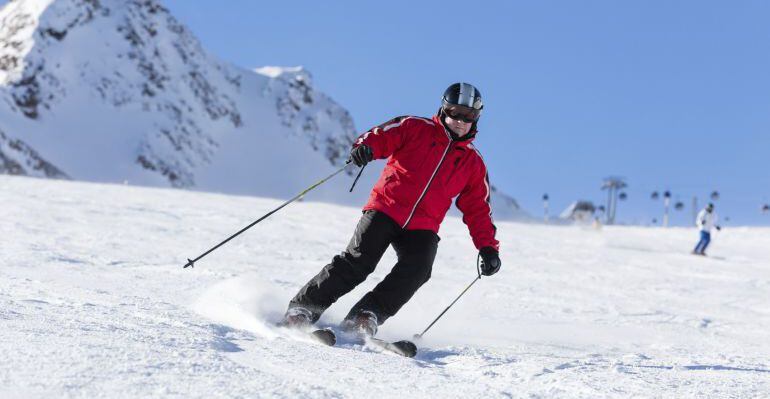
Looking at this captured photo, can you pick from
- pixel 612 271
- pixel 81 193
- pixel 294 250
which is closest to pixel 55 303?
pixel 294 250

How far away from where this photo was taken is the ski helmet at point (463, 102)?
407 centimetres

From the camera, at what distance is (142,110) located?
107 metres

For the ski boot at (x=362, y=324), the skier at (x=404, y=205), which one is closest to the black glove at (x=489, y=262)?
the skier at (x=404, y=205)

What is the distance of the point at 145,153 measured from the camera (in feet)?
310

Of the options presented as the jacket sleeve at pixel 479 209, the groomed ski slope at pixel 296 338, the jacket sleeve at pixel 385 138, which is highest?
the jacket sleeve at pixel 385 138

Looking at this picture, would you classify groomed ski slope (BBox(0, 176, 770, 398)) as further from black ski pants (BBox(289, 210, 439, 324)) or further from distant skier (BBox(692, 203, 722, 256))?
distant skier (BBox(692, 203, 722, 256))

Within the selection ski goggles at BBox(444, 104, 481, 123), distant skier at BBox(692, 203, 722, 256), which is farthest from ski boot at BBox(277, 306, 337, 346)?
distant skier at BBox(692, 203, 722, 256)

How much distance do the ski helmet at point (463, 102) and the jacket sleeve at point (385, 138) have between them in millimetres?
277

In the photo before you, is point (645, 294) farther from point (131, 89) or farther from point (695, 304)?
point (131, 89)

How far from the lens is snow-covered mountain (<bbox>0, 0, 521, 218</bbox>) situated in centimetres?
8488

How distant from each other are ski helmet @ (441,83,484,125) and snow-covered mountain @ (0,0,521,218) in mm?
74014

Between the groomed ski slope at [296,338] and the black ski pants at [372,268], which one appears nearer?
the groomed ski slope at [296,338]

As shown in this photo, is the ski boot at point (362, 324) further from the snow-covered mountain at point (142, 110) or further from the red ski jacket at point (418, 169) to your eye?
the snow-covered mountain at point (142, 110)

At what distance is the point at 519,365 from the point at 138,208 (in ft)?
34.3
